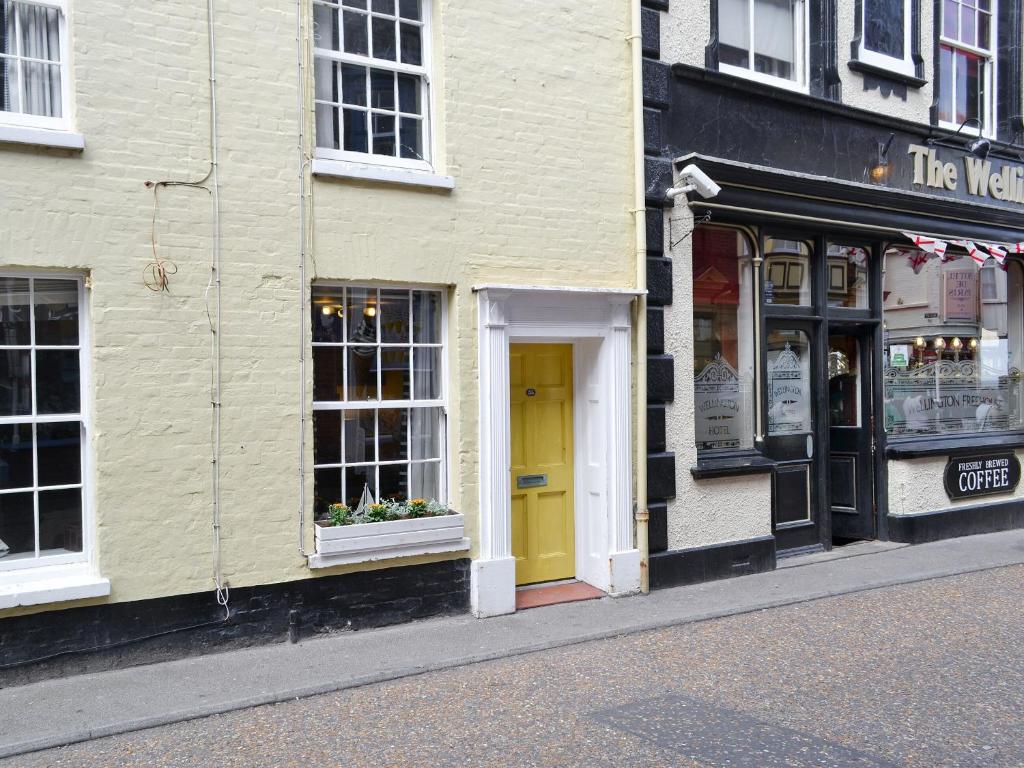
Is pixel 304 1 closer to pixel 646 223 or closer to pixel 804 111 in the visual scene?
pixel 646 223

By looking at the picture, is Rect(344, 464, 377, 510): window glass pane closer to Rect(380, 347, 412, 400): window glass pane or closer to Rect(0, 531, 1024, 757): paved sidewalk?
Rect(380, 347, 412, 400): window glass pane

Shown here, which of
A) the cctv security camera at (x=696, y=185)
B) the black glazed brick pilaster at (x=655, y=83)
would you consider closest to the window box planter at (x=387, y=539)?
the cctv security camera at (x=696, y=185)

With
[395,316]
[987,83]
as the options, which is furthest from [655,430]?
[987,83]

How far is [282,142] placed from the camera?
6922 millimetres

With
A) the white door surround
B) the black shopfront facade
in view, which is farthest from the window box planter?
the black shopfront facade

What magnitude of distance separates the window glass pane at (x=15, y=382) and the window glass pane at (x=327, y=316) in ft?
6.60

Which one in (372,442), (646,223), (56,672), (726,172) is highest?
(726,172)

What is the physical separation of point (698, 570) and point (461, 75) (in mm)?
5076

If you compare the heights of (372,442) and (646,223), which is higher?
(646,223)

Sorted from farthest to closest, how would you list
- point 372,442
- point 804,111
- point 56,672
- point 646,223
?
point 804,111
point 646,223
point 372,442
point 56,672

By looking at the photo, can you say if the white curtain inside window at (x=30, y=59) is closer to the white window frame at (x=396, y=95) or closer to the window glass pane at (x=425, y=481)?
the white window frame at (x=396, y=95)

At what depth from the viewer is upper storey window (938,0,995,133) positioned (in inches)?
460

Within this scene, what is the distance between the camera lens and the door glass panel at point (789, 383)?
10078mm

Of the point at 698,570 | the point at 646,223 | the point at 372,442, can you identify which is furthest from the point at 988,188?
the point at 372,442
